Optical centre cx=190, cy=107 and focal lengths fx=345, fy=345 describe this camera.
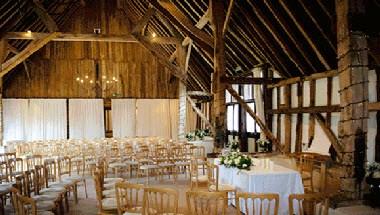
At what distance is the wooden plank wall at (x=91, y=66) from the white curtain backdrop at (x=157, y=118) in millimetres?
446

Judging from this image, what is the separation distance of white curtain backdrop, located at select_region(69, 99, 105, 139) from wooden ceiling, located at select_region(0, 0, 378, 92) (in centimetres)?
408

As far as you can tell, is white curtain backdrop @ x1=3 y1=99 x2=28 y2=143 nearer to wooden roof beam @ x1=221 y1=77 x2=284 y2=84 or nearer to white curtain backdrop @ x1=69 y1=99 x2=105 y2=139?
white curtain backdrop @ x1=69 y1=99 x2=105 y2=139

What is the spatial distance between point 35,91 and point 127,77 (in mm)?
4373

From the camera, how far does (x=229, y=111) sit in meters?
15.2

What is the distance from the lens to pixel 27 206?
4648mm

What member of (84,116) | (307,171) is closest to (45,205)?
(307,171)

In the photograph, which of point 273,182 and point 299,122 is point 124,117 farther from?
point 273,182

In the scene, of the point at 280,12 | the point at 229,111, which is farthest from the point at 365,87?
the point at 229,111

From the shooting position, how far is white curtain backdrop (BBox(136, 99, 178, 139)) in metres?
17.7

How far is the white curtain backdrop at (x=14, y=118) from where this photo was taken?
16.0 meters

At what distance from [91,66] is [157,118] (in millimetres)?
4181

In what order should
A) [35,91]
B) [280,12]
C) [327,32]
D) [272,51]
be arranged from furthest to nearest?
1. [35,91]
2. [272,51]
3. [280,12]
4. [327,32]

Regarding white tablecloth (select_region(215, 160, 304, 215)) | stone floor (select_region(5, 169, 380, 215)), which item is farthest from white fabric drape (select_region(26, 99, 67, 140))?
white tablecloth (select_region(215, 160, 304, 215))

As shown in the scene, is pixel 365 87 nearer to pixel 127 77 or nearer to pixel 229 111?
pixel 229 111
